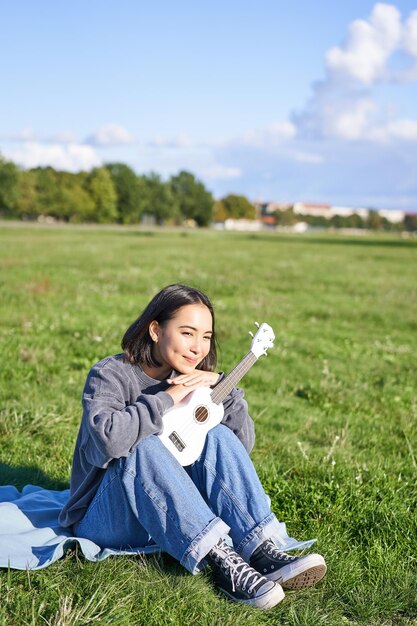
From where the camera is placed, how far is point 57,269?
64.1ft

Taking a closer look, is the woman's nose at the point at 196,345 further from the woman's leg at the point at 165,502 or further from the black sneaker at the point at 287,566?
the black sneaker at the point at 287,566

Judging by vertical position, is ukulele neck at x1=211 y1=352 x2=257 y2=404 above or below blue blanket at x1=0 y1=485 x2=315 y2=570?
above

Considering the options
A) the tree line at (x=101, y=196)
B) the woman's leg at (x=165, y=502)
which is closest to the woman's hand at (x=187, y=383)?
the woman's leg at (x=165, y=502)

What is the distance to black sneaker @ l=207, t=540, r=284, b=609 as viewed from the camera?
12.0 ft

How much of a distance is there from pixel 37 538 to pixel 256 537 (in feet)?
3.92

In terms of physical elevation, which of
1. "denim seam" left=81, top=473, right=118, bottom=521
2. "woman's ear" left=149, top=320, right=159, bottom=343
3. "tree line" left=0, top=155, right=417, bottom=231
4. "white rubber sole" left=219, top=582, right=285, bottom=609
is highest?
"tree line" left=0, top=155, right=417, bottom=231

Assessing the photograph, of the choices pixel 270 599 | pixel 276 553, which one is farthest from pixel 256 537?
pixel 270 599

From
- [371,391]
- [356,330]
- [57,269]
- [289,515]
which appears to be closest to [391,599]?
[289,515]

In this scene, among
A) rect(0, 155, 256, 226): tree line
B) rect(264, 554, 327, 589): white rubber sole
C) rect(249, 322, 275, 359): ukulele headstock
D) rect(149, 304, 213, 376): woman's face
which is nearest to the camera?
rect(264, 554, 327, 589): white rubber sole

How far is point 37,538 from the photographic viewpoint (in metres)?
4.09

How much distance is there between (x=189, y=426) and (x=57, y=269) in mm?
16140

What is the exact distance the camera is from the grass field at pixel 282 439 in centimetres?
368

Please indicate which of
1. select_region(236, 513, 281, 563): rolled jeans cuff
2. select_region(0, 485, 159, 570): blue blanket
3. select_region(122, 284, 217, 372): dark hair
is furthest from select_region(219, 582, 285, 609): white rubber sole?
select_region(122, 284, 217, 372): dark hair

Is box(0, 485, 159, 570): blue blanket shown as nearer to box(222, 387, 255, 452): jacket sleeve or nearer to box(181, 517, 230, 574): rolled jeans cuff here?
box(181, 517, 230, 574): rolled jeans cuff
